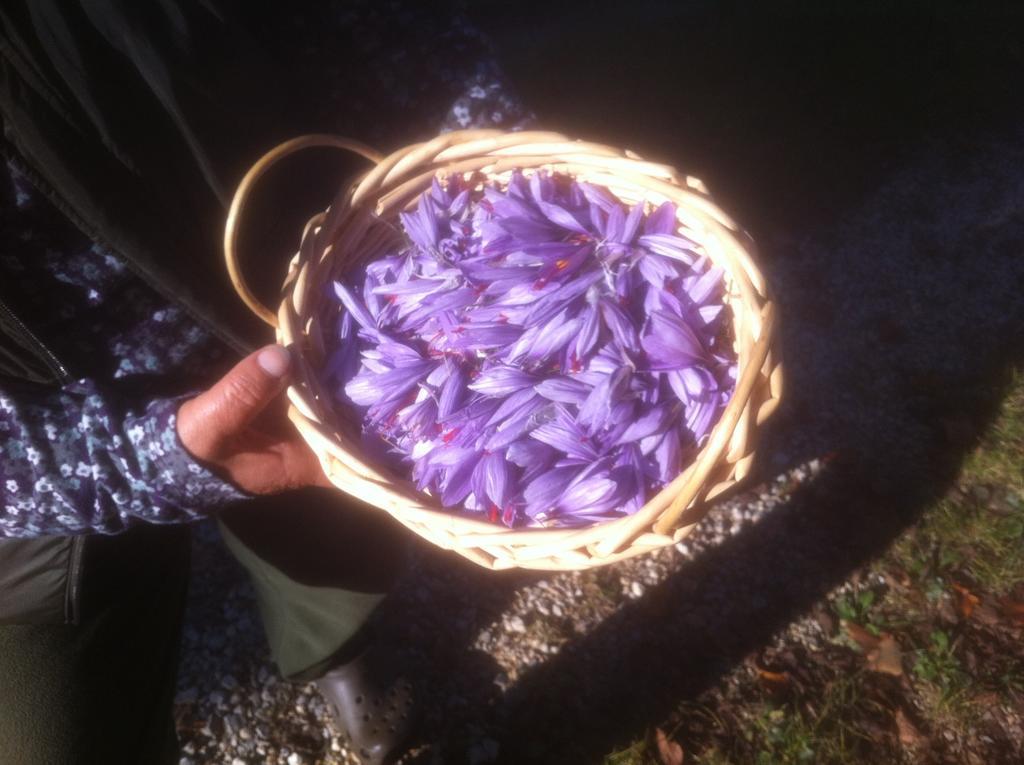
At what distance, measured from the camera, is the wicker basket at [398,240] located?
120cm

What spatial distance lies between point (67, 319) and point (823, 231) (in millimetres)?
2677

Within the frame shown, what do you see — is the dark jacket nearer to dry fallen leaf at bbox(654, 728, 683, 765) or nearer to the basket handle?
the basket handle

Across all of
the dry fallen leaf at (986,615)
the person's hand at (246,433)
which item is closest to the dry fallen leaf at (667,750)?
the dry fallen leaf at (986,615)

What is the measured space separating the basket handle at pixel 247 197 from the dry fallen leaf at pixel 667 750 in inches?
57.5

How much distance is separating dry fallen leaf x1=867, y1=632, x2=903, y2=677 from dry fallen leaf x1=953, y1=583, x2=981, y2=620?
0.77ft

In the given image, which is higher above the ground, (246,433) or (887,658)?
(246,433)

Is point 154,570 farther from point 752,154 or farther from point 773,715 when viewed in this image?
point 752,154

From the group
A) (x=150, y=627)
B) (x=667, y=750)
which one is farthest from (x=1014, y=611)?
(x=150, y=627)

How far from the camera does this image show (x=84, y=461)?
1.27 m

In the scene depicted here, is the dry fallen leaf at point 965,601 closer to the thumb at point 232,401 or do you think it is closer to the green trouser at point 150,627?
the green trouser at point 150,627

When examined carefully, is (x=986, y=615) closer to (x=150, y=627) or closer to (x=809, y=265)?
(x=809, y=265)

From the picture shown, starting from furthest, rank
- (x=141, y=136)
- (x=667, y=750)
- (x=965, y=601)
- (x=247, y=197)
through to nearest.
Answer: (x=965, y=601) < (x=667, y=750) < (x=247, y=197) < (x=141, y=136)

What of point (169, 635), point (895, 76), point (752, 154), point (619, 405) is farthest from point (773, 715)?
point (895, 76)

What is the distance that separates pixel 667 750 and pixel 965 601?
3.22 feet
